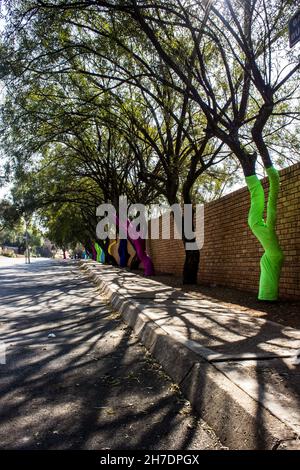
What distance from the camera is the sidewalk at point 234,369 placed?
8.18 ft

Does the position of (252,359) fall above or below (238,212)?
below

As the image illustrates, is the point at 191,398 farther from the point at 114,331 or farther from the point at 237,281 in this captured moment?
the point at 237,281

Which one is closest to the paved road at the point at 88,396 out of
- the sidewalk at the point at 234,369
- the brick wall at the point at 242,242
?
the sidewalk at the point at 234,369

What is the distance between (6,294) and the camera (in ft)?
37.6

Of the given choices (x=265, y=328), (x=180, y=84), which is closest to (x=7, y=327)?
(x=265, y=328)

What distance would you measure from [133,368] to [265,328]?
1.76m

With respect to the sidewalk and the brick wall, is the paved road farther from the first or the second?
the brick wall

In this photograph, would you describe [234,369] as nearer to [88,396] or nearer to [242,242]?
[88,396]

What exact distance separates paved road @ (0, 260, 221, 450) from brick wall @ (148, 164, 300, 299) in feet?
12.4

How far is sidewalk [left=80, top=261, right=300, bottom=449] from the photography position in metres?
2.49

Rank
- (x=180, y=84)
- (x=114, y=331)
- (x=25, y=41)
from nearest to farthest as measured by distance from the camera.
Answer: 1. (x=114, y=331)
2. (x=25, y=41)
3. (x=180, y=84)

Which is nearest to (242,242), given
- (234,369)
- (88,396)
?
(234,369)

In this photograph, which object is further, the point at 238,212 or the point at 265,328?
the point at 238,212

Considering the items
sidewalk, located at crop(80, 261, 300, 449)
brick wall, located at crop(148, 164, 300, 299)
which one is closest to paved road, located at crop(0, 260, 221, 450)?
sidewalk, located at crop(80, 261, 300, 449)
